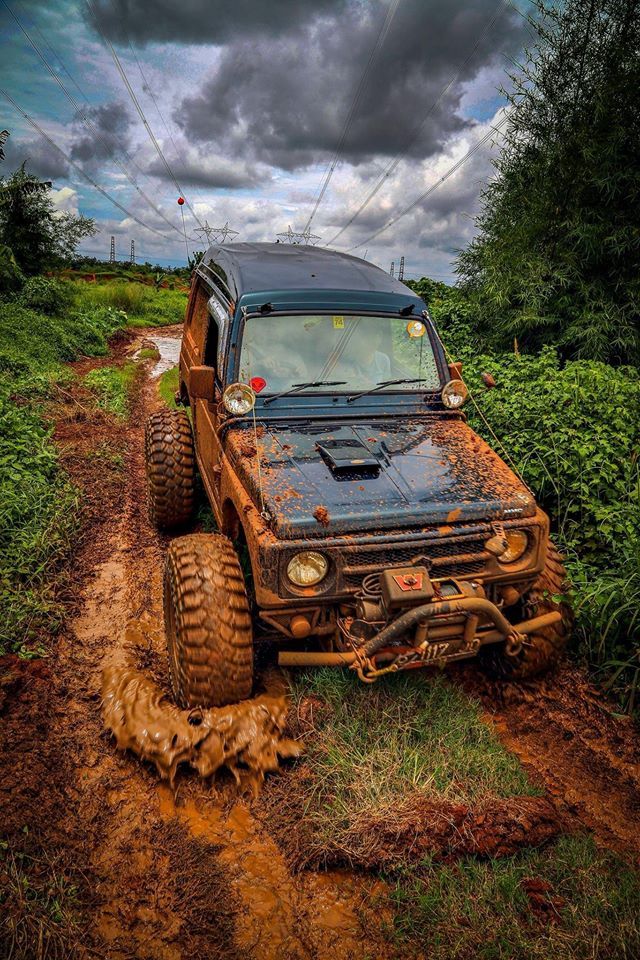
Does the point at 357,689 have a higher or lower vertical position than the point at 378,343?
lower

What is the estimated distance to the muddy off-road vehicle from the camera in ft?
9.31

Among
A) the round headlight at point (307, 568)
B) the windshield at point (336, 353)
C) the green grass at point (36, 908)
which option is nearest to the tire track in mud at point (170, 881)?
the green grass at point (36, 908)

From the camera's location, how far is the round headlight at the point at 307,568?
2805 millimetres

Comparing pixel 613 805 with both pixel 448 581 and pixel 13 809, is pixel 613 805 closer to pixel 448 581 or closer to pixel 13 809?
pixel 448 581

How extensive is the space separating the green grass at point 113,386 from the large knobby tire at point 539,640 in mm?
7073

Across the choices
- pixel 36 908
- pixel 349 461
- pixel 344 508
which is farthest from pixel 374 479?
pixel 36 908

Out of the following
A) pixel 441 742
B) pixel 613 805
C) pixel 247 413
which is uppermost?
pixel 247 413

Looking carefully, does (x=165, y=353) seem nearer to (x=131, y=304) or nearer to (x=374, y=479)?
(x=131, y=304)

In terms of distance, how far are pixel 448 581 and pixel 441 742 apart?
0.85 meters

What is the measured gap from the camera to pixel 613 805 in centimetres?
291

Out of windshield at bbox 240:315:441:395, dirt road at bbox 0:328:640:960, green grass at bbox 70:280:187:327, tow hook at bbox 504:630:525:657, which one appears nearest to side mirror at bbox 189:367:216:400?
windshield at bbox 240:315:441:395

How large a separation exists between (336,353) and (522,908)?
10.4ft

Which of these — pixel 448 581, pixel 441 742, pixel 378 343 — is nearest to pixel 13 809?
pixel 441 742

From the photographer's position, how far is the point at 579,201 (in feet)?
26.3
